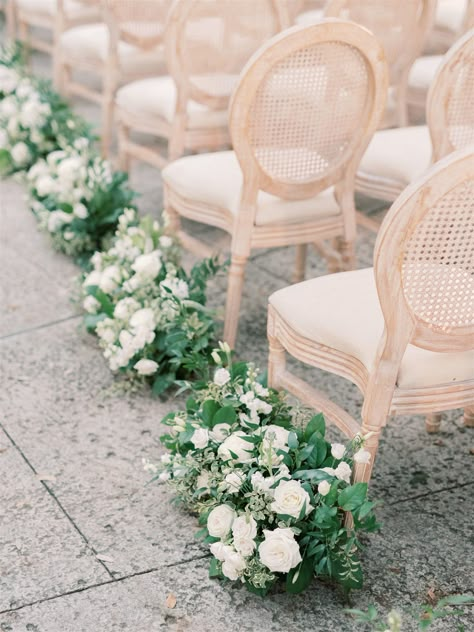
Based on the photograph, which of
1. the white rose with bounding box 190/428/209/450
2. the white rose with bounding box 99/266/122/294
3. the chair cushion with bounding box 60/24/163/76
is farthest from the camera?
the chair cushion with bounding box 60/24/163/76

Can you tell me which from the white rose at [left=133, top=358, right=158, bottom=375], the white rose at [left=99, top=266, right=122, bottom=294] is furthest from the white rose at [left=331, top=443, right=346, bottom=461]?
the white rose at [left=99, top=266, right=122, bottom=294]

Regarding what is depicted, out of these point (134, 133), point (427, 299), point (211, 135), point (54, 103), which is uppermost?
point (427, 299)

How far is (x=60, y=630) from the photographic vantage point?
2158mm

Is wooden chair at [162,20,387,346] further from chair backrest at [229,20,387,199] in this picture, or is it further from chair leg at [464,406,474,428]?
chair leg at [464,406,474,428]

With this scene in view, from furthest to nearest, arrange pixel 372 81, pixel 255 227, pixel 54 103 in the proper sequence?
pixel 54 103, pixel 255 227, pixel 372 81

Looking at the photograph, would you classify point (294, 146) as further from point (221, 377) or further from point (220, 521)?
point (220, 521)

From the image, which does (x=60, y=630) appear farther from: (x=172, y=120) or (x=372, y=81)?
(x=172, y=120)

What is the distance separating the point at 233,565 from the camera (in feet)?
7.20

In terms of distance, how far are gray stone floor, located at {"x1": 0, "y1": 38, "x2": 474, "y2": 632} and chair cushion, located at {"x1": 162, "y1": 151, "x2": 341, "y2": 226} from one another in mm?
513

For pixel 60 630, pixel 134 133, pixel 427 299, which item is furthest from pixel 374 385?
pixel 134 133

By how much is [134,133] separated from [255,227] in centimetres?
294

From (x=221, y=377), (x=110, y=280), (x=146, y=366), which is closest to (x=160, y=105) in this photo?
(x=110, y=280)

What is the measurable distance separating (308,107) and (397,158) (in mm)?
665

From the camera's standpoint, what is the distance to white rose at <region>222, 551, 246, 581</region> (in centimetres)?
218
